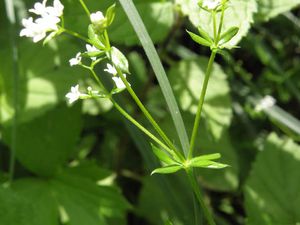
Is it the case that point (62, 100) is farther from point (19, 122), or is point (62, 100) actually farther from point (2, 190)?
point (2, 190)

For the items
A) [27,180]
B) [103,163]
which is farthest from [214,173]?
[27,180]

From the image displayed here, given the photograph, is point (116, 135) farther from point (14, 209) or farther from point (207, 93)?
point (14, 209)

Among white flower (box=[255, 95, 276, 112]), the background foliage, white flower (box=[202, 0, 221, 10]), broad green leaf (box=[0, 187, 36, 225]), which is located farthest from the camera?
white flower (box=[255, 95, 276, 112])

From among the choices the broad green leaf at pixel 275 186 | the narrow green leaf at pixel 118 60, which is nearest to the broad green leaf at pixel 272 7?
the broad green leaf at pixel 275 186

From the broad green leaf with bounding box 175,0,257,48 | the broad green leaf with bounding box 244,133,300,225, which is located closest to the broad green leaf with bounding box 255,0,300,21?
the broad green leaf with bounding box 175,0,257,48

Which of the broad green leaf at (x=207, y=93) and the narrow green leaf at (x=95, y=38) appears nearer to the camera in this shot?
the narrow green leaf at (x=95, y=38)

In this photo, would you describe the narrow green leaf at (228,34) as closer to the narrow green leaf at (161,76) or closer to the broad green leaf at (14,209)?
the narrow green leaf at (161,76)

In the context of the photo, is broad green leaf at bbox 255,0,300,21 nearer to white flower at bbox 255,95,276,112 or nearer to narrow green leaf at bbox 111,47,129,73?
white flower at bbox 255,95,276,112
